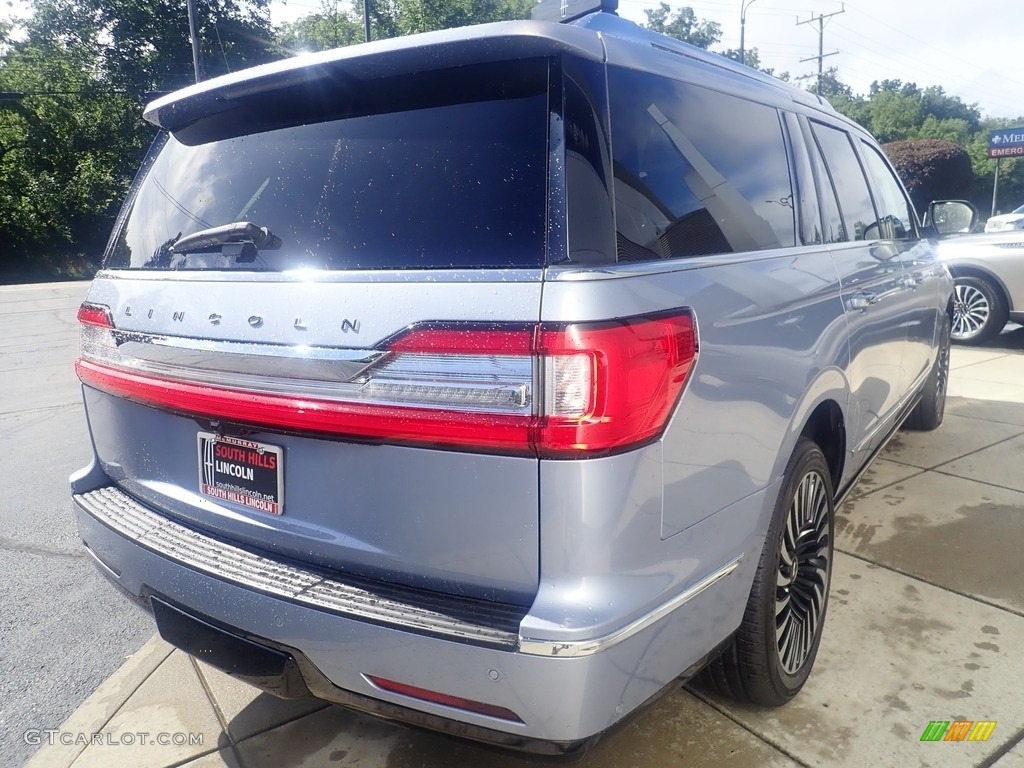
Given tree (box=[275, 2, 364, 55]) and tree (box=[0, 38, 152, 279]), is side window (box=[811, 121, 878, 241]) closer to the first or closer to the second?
tree (box=[0, 38, 152, 279])

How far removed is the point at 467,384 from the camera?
5.25ft

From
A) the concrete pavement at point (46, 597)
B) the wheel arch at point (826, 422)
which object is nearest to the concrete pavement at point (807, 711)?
the concrete pavement at point (46, 597)

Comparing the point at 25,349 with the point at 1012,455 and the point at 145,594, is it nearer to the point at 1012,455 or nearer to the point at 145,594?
the point at 145,594

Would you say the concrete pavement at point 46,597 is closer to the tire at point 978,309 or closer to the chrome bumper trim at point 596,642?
the chrome bumper trim at point 596,642

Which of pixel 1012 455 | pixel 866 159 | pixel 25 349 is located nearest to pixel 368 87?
pixel 866 159

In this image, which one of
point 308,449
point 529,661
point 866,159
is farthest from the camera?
point 866,159

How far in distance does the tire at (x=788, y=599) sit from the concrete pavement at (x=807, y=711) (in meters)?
0.14

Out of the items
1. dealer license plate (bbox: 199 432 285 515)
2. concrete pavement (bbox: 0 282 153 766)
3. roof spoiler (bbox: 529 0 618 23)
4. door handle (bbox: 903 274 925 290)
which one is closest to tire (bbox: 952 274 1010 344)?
door handle (bbox: 903 274 925 290)

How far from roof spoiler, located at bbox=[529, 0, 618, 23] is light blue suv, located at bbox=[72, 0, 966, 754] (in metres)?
0.02

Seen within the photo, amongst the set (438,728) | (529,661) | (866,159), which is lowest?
(438,728)

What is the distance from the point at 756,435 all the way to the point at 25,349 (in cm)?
1139

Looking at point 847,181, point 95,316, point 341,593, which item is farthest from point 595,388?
point 847,181

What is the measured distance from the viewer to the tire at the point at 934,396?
5387 mm

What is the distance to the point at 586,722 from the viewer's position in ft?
5.26
